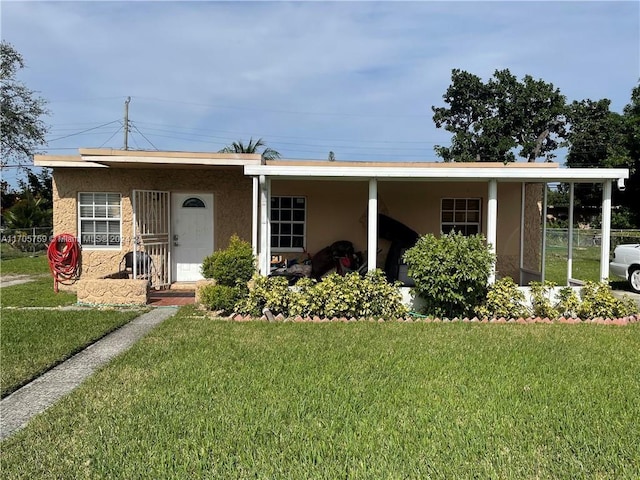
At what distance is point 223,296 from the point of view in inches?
334

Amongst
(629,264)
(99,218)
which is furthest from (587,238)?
(99,218)

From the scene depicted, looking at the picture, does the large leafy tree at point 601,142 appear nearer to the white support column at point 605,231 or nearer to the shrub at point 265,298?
the white support column at point 605,231

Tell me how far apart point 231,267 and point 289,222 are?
149 inches

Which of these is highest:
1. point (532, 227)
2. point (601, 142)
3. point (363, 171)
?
point (601, 142)

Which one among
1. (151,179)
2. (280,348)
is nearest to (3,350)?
(280,348)

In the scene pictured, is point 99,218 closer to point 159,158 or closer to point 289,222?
point 159,158

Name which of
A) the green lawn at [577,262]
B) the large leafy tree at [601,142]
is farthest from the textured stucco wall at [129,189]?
the large leafy tree at [601,142]

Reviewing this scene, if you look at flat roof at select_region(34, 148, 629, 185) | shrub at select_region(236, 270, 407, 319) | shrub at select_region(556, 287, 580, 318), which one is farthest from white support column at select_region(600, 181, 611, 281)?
shrub at select_region(236, 270, 407, 319)

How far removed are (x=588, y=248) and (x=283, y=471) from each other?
85.0ft

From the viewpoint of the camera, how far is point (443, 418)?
13.4ft

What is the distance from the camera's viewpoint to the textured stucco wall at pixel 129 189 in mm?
11578

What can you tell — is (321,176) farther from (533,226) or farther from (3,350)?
(533,226)

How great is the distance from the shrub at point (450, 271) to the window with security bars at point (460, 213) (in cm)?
403

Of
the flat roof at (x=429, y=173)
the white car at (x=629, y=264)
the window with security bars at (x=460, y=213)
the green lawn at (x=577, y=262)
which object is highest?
the flat roof at (x=429, y=173)
